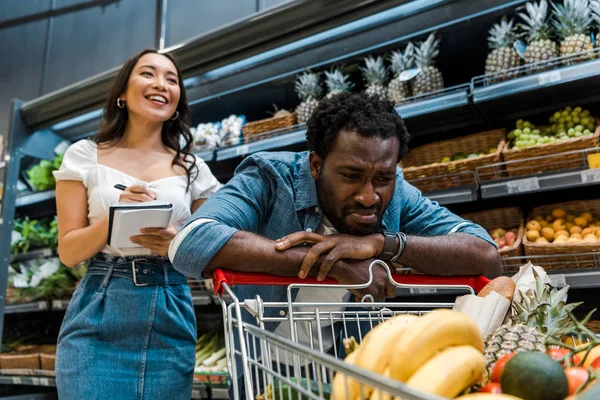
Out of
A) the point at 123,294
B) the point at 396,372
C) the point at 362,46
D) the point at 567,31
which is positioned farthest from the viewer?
the point at 362,46

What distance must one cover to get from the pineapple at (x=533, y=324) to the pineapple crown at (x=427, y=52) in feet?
5.93

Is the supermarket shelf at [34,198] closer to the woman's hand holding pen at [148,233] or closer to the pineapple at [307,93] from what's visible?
the pineapple at [307,93]

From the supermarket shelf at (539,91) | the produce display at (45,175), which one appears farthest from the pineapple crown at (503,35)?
the produce display at (45,175)

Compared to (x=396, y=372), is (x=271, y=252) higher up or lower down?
higher up

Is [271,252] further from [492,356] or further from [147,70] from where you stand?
[147,70]

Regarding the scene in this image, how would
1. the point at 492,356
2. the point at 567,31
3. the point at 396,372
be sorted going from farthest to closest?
the point at 567,31 → the point at 492,356 → the point at 396,372

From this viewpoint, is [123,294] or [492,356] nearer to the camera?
[492,356]

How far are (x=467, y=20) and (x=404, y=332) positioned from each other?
2.34m

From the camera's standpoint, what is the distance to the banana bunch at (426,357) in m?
0.63

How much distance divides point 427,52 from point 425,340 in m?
2.34

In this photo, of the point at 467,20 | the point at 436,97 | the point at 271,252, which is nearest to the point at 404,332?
the point at 271,252

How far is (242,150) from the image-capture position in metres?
2.96

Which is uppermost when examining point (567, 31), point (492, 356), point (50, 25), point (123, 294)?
point (50, 25)

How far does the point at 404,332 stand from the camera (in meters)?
0.70
